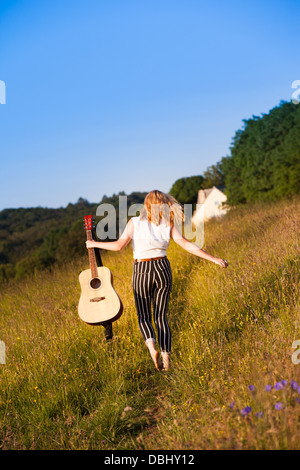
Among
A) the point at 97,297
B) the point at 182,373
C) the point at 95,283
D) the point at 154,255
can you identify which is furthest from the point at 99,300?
the point at 182,373

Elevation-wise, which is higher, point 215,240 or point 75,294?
point 215,240

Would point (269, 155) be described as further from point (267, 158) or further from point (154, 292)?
point (154, 292)

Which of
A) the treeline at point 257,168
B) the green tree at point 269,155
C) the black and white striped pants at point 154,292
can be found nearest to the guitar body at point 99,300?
the black and white striped pants at point 154,292

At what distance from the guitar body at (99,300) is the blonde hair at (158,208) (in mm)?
1021

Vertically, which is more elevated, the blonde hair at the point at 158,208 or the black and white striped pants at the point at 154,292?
the blonde hair at the point at 158,208

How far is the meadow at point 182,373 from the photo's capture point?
2.35 metres

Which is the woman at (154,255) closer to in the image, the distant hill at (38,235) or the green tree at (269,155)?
the distant hill at (38,235)

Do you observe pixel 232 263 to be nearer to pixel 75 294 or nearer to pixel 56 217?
pixel 75 294

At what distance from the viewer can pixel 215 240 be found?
26.3 feet

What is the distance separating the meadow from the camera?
7.71ft

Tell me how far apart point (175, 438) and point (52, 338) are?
2761 mm

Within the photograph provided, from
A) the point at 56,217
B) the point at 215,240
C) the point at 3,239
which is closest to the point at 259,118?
the point at 215,240

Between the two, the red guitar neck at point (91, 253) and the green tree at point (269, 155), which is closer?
the red guitar neck at point (91, 253)

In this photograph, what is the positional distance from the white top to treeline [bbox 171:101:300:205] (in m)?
14.8
